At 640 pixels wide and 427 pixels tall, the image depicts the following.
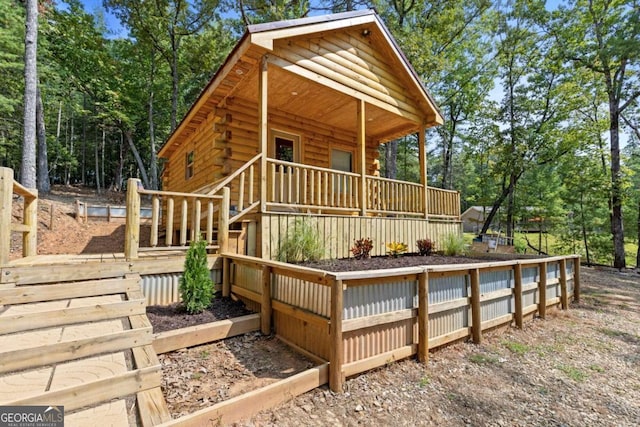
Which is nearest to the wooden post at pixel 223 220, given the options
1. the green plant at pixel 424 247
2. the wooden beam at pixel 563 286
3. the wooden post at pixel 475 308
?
the wooden post at pixel 475 308

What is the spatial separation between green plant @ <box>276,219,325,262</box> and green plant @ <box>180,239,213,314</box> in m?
1.46

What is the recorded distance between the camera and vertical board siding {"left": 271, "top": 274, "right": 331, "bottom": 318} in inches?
124

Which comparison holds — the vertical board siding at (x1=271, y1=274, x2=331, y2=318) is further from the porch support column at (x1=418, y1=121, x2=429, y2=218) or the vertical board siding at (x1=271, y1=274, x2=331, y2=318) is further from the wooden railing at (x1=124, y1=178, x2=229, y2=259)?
the porch support column at (x1=418, y1=121, x2=429, y2=218)

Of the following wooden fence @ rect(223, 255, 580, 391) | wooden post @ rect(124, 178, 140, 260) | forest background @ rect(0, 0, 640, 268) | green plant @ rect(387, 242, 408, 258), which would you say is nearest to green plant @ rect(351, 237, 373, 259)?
green plant @ rect(387, 242, 408, 258)

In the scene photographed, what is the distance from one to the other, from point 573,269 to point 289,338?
725cm

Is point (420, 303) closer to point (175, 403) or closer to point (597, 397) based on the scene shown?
point (597, 397)

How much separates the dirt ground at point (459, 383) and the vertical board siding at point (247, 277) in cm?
67

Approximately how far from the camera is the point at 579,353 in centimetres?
417

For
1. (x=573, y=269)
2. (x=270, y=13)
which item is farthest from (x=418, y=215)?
(x=270, y=13)

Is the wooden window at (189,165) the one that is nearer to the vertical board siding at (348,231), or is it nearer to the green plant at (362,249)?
the vertical board siding at (348,231)

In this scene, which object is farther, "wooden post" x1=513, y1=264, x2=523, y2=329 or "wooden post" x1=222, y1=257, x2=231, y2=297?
"wooden post" x1=513, y1=264, x2=523, y2=329

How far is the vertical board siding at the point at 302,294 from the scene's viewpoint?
3.16 metres

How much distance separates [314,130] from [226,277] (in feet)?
19.4

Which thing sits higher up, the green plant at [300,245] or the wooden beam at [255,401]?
the green plant at [300,245]
